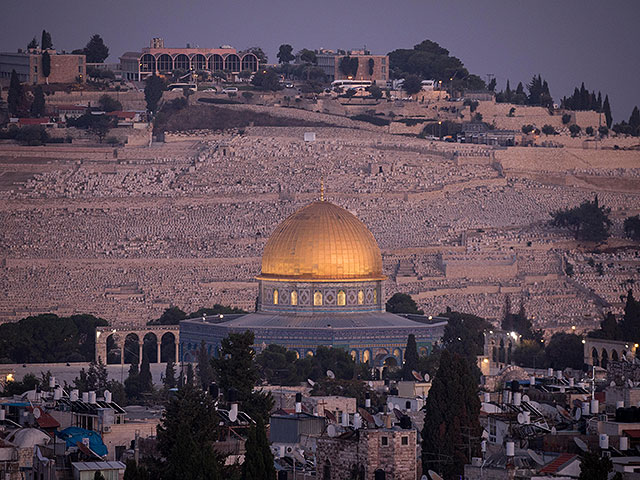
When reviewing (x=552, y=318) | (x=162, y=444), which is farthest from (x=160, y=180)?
(x=162, y=444)

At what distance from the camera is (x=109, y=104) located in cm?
12281

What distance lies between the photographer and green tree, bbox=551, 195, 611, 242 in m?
96.8

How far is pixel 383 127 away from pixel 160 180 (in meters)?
15.7

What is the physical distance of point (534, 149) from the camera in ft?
371

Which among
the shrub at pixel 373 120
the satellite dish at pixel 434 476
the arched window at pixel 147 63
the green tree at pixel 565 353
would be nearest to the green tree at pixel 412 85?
the shrub at pixel 373 120

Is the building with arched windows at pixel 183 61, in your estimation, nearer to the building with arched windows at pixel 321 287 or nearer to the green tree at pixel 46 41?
the green tree at pixel 46 41

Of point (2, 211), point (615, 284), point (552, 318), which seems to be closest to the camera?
point (552, 318)

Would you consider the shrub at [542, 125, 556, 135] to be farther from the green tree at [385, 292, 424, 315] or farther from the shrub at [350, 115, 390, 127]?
the green tree at [385, 292, 424, 315]

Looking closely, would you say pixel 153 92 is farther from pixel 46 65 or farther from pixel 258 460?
pixel 258 460

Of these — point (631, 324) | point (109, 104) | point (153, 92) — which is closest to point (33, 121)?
point (109, 104)

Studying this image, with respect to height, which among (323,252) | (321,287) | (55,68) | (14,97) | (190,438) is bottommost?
(321,287)

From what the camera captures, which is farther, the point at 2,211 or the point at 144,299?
the point at 2,211

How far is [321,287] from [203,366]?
827 centimetres

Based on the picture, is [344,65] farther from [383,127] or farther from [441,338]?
[441,338]
